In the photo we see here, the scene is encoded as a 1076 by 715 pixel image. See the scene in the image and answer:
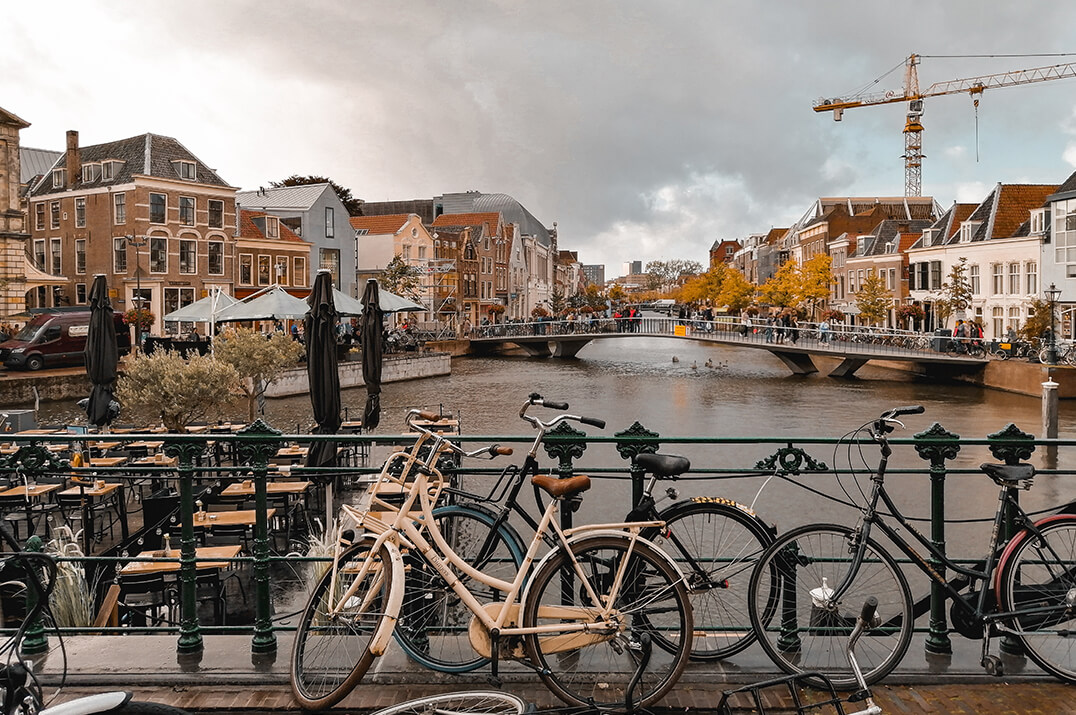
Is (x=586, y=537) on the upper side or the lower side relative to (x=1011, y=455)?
lower

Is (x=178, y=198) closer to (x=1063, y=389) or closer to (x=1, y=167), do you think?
(x=1, y=167)

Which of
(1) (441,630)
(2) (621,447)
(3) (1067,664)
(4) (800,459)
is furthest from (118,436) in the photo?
(3) (1067,664)

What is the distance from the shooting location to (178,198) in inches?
1656

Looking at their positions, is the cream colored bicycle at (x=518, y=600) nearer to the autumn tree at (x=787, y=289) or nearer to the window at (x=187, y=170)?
the window at (x=187, y=170)

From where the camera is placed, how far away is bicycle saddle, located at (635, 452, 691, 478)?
356cm

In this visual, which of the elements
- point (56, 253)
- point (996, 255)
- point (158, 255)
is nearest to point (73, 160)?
point (56, 253)

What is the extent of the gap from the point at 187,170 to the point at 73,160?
5.68 meters

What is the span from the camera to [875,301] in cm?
5150

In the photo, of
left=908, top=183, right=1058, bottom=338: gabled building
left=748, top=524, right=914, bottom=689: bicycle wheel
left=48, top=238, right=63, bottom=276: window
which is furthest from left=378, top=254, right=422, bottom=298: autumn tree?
left=748, top=524, right=914, bottom=689: bicycle wheel

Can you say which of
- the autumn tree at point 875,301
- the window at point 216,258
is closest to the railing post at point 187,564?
the window at point 216,258

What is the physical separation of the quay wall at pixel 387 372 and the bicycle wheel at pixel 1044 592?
81.0 feet

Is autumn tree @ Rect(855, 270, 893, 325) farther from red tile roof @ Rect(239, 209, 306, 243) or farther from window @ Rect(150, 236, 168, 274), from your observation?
window @ Rect(150, 236, 168, 274)

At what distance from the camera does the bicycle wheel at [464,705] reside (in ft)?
8.71

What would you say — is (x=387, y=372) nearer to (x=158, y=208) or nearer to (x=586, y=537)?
(x=158, y=208)
